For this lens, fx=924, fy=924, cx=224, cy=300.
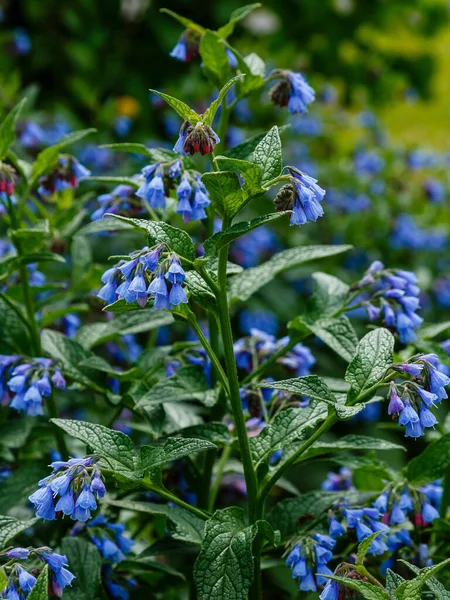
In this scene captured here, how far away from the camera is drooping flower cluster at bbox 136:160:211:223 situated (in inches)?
79.0

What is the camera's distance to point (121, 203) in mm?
2443

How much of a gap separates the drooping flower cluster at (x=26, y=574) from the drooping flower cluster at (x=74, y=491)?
0.07m

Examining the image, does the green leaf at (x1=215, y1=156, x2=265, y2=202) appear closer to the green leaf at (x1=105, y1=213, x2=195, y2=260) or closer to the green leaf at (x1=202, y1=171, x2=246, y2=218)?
the green leaf at (x1=202, y1=171, x2=246, y2=218)

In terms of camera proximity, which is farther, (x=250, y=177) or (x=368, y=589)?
(x=250, y=177)

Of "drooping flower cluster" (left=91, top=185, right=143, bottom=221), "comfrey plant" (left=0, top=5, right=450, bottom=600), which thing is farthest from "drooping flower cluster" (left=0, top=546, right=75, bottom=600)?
"drooping flower cluster" (left=91, top=185, right=143, bottom=221)

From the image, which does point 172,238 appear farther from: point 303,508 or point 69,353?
point 303,508

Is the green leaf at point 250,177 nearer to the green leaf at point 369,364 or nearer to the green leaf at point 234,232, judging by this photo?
the green leaf at point 234,232

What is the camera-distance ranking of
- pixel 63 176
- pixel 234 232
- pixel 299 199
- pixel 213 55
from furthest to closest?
pixel 63 176 < pixel 213 55 < pixel 299 199 < pixel 234 232

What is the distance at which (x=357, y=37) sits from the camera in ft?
21.2

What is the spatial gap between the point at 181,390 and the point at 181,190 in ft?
1.51

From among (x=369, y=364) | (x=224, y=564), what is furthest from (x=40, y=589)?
(x=369, y=364)

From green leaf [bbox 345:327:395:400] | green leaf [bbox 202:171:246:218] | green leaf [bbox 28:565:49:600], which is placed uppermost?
green leaf [bbox 202:171:246:218]

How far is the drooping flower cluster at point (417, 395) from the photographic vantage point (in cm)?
172

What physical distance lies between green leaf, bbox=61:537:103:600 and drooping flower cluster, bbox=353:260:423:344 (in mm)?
855
